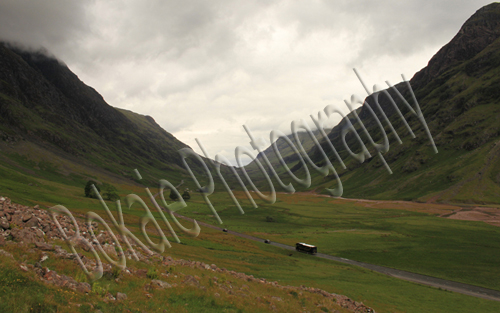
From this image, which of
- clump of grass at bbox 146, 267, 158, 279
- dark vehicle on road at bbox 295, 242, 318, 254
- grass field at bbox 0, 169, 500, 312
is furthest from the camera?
dark vehicle on road at bbox 295, 242, 318, 254

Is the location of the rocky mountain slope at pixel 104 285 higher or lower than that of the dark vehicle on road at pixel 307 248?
higher

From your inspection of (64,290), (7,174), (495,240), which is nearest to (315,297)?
(64,290)

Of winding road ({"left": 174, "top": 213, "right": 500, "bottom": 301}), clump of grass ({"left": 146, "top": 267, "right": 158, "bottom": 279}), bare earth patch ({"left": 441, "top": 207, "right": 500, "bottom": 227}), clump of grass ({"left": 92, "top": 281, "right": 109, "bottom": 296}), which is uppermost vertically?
clump of grass ({"left": 92, "top": 281, "right": 109, "bottom": 296})

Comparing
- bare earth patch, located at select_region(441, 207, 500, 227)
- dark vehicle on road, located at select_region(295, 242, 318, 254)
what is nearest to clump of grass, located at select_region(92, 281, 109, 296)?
dark vehicle on road, located at select_region(295, 242, 318, 254)

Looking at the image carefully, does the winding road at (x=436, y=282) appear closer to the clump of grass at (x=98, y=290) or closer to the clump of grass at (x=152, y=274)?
the clump of grass at (x=152, y=274)

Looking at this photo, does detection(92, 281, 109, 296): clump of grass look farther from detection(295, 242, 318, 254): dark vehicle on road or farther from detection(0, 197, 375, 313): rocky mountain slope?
detection(295, 242, 318, 254): dark vehicle on road

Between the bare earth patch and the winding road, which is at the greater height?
the winding road

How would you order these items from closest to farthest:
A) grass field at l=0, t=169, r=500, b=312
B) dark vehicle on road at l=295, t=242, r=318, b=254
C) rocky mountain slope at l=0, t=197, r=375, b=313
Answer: rocky mountain slope at l=0, t=197, r=375, b=313
grass field at l=0, t=169, r=500, b=312
dark vehicle on road at l=295, t=242, r=318, b=254

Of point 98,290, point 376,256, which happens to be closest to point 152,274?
point 98,290

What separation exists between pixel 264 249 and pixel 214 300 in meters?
50.9

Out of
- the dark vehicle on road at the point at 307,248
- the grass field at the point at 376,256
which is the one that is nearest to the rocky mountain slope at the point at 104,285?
the grass field at the point at 376,256

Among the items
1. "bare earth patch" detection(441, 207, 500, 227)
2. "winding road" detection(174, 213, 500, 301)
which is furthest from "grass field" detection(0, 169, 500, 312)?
"bare earth patch" detection(441, 207, 500, 227)

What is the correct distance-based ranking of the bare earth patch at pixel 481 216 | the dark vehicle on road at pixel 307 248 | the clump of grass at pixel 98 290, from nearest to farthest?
the clump of grass at pixel 98 290 → the dark vehicle on road at pixel 307 248 → the bare earth patch at pixel 481 216

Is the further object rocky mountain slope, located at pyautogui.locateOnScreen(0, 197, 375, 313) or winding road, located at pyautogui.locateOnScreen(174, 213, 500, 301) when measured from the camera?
winding road, located at pyautogui.locateOnScreen(174, 213, 500, 301)
